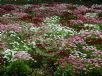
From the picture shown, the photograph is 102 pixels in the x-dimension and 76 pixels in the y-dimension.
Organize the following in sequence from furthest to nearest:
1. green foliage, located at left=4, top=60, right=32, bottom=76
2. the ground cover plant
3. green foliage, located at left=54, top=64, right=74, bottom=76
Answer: the ground cover plant → green foliage, located at left=4, top=60, right=32, bottom=76 → green foliage, located at left=54, top=64, right=74, bottom=76

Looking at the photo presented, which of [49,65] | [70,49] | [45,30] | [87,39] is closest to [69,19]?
[45,30]

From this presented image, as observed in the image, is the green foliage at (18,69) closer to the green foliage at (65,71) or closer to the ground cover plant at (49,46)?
the ground cover plant at (49,46)

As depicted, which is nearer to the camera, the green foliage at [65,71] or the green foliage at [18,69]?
the green foliage at [65,71]

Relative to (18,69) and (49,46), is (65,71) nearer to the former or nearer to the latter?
(18,69)

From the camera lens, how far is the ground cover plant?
1566cm

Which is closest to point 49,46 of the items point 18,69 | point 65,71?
point 18,69

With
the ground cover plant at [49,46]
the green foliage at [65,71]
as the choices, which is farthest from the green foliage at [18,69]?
the green foliage at [65,71]

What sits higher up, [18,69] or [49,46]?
[18,69]

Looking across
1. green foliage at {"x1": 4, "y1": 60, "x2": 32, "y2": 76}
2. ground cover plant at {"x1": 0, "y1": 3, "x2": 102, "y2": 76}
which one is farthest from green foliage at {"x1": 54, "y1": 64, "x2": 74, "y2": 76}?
green foliage at {"x1": 4, "y1": 60, "x2": 32, "y2": 76}

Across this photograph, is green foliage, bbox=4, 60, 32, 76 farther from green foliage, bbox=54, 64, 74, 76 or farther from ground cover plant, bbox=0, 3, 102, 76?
green foliage, bbox=54, 64, 74, 76

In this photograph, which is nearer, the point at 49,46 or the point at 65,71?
the point at 65,71

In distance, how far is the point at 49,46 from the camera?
1906 centimetres

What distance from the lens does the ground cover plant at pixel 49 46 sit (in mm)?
15657

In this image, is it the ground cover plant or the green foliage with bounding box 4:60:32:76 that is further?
the ground cover plant
